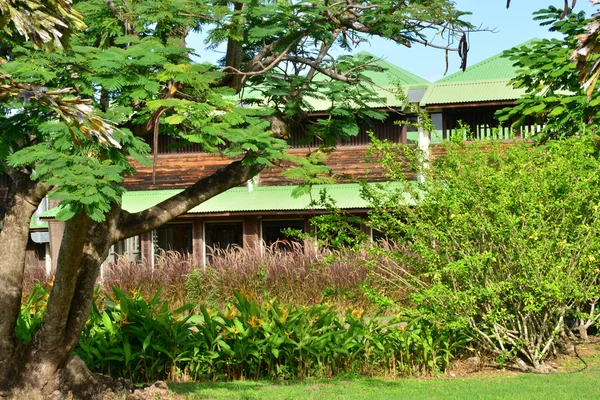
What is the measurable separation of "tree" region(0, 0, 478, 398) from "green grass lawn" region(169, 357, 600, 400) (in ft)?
5.32

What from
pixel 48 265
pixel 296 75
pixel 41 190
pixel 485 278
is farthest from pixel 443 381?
pixel 48 265

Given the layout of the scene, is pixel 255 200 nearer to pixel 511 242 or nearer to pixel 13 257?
pixel 511 242

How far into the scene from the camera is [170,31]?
841 cm

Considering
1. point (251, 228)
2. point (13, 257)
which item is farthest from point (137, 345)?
point (251, 228)

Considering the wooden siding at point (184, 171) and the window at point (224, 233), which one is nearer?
the wooden siding at point (184, 171)

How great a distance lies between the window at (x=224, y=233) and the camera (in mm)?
27094

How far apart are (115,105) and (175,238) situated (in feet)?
66.2

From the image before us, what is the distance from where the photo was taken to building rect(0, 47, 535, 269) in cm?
2414

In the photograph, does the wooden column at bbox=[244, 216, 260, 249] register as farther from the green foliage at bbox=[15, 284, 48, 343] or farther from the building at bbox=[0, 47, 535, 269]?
the green foliage at bbox=[15, 284, 48, 343]

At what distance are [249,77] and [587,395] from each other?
501 centimetres

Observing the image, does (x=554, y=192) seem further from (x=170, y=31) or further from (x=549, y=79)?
(x=170, y=31)

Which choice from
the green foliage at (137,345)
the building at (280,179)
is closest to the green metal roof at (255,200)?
the building at (280,179)

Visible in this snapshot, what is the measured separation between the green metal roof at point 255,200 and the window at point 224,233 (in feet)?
5.51

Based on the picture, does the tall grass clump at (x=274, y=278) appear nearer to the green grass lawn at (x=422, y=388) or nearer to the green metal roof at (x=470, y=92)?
the green grass lawn at (x=422, y=388)
